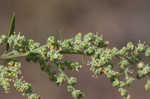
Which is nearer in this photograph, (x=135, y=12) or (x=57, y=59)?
(x=57, y=59)

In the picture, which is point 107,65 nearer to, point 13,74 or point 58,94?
point 13,74

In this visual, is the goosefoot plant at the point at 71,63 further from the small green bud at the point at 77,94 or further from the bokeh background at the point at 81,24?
the bokeh background at the point at 81,24

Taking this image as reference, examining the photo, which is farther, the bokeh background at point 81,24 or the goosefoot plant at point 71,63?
the bokeh background at point 81,24

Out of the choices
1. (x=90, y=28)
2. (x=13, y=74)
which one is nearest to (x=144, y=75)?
(x=13, y=74)

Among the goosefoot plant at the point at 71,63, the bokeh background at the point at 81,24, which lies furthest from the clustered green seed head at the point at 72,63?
the bokeh background at the point at 81,24

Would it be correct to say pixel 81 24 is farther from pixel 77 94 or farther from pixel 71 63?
pixel 77 94

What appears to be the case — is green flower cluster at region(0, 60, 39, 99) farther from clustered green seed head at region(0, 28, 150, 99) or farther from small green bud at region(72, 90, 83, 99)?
small green bud at region(72, 90, 83, 99)
